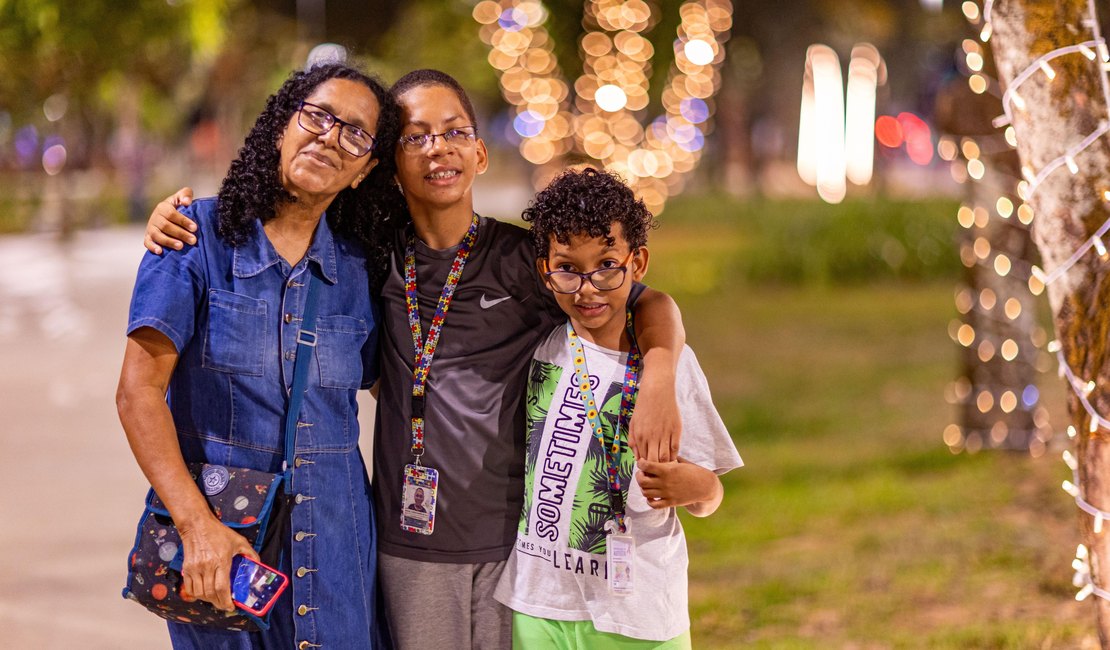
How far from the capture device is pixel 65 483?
6562 mm

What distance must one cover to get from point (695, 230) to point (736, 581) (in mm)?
13481

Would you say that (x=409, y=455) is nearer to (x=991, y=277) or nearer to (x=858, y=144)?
(x=991, y=277)

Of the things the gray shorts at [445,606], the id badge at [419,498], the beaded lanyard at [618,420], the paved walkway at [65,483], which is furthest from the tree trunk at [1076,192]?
the paved walkway at [65,483]

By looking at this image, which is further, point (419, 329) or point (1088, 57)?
point (1088, 57)

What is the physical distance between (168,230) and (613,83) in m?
13.5

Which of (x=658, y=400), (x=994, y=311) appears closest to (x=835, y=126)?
(x=994, y=311)

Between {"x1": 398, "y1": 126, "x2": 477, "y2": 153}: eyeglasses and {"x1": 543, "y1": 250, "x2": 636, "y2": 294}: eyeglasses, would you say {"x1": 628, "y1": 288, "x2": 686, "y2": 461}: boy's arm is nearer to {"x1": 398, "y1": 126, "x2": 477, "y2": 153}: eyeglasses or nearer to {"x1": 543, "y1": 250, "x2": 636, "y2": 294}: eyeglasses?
{"x1": 543, "y1": 250, "x2": 636, "y2": 294}: eyeglasses

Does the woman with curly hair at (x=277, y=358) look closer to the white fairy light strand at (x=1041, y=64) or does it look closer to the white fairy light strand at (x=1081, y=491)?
the white fairy light strand at (x=1041, y=64)

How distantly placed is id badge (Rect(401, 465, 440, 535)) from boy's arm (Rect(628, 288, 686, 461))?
1.58ft

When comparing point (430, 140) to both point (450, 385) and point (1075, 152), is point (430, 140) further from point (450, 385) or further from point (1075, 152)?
point (1075, 152)

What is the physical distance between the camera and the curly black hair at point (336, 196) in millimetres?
2602

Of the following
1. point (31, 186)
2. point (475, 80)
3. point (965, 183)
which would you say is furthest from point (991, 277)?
point (475, 80)

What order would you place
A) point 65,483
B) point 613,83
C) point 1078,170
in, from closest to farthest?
point 1078,170
point 65,483
point 613,83

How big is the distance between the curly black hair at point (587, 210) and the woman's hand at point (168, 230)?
77cm
